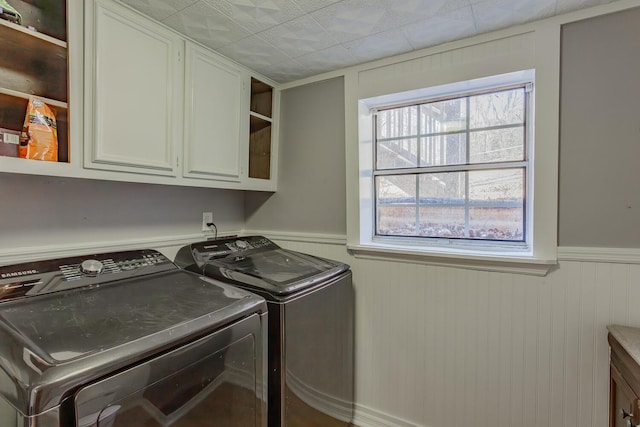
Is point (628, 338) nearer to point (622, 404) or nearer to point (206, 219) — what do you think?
point (622, 404)

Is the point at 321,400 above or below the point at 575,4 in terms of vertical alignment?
below

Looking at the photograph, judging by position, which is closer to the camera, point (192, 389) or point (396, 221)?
point (192, 389)

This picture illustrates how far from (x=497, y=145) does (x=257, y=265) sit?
4.85 ft

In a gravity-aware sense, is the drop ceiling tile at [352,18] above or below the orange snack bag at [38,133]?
above

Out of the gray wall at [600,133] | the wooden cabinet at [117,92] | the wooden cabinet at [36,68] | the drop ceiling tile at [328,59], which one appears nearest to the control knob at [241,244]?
the wooden cabinet at [117,92]

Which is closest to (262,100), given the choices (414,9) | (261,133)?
(261,133)

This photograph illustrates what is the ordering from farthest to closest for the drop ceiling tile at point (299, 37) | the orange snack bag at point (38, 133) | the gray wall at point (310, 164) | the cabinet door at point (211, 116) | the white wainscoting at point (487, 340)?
the gray wall at point (310, 164) → the cabinet door at point (211, 116) → the drop ceiling tile at point (299, 37) → the white wainscoting at point (487, 340) → the orange snack bag at point (38, 133)

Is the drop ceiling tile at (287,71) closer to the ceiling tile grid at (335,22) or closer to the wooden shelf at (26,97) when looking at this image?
the ceiling tile grid at (335,22)

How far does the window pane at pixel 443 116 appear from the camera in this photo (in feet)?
5.99

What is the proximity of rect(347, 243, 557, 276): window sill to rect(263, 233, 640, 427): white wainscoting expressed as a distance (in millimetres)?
36

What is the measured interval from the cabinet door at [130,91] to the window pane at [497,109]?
163 cm

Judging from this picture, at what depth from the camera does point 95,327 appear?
900 millimetres

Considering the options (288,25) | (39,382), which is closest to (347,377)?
(39,382)

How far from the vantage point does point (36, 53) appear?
1237 mm
